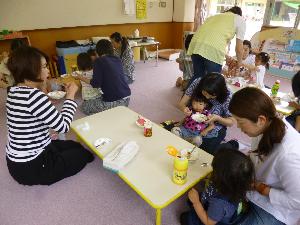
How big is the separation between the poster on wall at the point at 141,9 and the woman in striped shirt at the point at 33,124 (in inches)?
171

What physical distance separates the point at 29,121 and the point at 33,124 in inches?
1.3

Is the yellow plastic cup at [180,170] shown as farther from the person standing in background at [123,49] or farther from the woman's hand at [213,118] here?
the person standing in background at [123,49]

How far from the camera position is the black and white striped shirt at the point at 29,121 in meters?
1.43

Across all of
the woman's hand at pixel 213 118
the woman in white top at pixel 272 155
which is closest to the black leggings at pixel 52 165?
the woman's hand at pixel 213 118

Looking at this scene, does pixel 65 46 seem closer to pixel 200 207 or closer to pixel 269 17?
pixel 200 207

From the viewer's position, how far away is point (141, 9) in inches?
220

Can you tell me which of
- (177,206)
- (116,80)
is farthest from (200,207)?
(116,80)

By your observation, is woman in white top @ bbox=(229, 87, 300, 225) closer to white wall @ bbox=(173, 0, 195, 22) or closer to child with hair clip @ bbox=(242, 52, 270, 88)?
child with hair clip @ bbox=(242, 52, 270, 88)

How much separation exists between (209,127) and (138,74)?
9.83 ft

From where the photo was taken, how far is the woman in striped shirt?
4.67ft

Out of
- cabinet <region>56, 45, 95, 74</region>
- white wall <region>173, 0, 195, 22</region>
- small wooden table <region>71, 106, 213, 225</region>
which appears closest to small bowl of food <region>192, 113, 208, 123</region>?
small wooden table <region>71, 106, 213, 225</region>

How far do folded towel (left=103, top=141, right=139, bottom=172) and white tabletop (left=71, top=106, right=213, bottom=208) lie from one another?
34 millimetres

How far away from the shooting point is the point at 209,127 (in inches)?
76.8

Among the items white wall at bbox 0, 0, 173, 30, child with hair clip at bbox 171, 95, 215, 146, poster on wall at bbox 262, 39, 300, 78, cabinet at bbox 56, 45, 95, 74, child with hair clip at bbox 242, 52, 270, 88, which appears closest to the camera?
child with hair clip at bbox 171, 95, 215, 146
